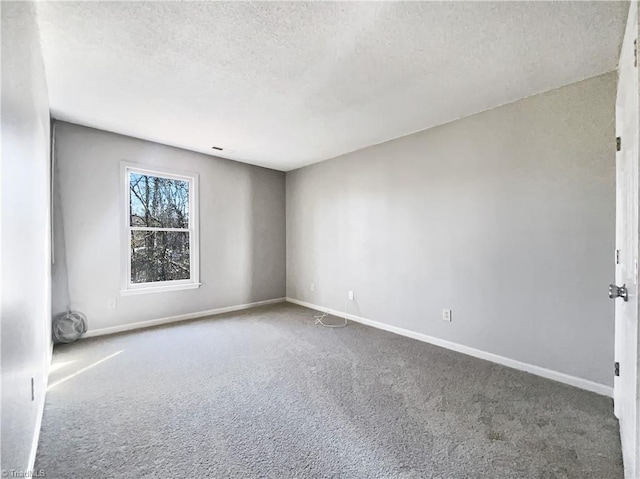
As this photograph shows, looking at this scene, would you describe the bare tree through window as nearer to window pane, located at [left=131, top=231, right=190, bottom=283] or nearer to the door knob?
window pane, located at [left=131, top=231, right=190, bottom=283]

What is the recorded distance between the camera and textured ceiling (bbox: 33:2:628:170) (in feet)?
5.32

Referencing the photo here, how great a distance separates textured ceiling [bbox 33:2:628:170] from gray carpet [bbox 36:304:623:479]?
238 centimetres

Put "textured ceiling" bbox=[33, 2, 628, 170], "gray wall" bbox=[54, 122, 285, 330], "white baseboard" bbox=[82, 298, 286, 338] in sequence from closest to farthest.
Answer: "textured ceiling" bbox=[33, 2, 628, 170]
"gray wall" bbox=[54, 122, 285, 330]
"white baseboard" bbox=[82, 298, 286, 338]

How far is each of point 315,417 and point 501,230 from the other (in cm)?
225

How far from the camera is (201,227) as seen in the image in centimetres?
429

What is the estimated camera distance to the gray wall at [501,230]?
2.23 meters

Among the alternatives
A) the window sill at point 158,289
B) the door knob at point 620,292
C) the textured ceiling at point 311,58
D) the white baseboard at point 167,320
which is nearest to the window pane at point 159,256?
the window sill at point 158,289

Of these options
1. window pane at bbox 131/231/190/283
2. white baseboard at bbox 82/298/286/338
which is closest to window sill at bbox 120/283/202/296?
window pane at bbox 131/231/190/283

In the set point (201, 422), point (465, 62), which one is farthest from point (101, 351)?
point (465, 62)

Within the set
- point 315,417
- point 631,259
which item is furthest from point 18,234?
point 631,259

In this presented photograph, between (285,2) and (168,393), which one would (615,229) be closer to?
(285,2)

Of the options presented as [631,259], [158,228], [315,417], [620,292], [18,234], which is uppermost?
[158,228]

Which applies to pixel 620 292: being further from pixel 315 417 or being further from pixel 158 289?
pixel 158 289

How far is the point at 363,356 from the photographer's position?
2865mm
